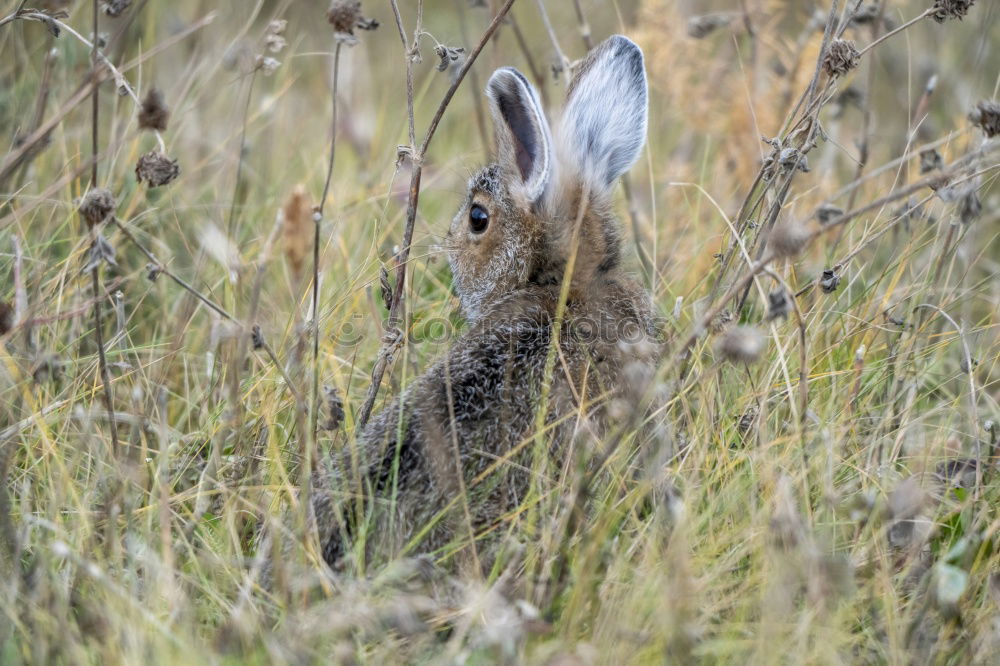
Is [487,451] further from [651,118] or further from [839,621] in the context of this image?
[651,118]

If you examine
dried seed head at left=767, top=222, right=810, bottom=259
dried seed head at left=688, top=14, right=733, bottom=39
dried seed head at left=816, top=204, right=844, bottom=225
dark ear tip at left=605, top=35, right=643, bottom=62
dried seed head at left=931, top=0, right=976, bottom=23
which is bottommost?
dried seed head at left=816, top=204, right=844, bottom=225

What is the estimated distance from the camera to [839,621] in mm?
2900

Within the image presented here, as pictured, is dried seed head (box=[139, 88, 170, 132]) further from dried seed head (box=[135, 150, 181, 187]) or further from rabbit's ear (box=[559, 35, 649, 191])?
rabbit's ear (box=[559, 35, 649, 191])

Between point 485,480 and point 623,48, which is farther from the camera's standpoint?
point 623,48

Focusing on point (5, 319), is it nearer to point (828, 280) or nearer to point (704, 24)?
point (828, 280)

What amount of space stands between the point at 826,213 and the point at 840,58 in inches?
28.4

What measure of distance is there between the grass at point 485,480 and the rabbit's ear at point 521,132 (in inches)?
25.8

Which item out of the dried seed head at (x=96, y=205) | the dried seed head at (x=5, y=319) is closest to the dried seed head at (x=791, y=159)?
the dried seed head at (x=96, y=205)

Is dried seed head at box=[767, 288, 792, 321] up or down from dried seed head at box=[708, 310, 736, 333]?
up

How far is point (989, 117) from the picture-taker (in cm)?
365

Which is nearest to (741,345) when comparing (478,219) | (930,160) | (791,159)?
(791,159)

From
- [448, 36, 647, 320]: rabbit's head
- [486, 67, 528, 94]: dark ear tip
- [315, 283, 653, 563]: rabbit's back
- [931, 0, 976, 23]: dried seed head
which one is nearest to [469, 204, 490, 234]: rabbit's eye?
[448, 36, 647, 320]: rabbit's head

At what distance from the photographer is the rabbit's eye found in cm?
491

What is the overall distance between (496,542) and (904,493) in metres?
1.28
